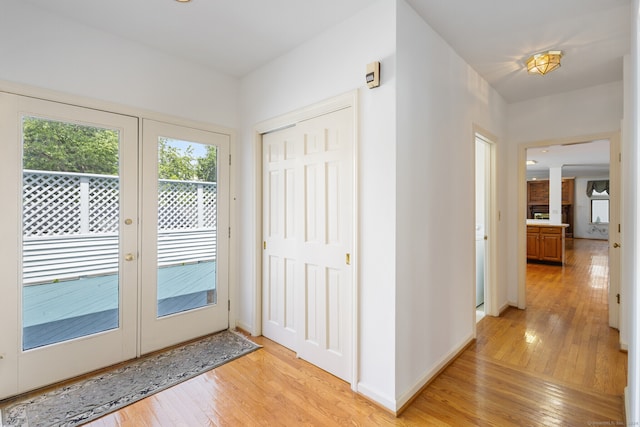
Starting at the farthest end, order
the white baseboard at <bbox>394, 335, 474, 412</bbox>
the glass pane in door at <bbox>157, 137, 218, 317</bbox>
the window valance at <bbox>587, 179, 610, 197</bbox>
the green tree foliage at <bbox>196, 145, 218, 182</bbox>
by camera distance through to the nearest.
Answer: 1. the window valance at <bbox>587, 179, 610, 197</bbox>
2. the green tree foliage at <bbox>196, 145, 218, 182</bbox>
3. the glass pane in door at <bbox>157, 137, 218, 317</bbox>
4. the white baseboard at <bbox>394, 335, 474, 412</bbox>

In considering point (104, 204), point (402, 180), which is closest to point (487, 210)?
point (402, 180)

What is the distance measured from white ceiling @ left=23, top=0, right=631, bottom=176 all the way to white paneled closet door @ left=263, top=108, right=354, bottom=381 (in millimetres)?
735

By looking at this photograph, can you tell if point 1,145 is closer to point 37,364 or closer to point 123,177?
point 123,177

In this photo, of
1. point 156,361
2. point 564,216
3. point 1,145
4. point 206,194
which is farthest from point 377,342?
point 564,216

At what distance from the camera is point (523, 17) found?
2199 mm

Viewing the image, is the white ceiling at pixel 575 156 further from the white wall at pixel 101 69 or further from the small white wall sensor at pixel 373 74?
the white wall at pixel 101 69

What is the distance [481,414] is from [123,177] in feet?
10.5

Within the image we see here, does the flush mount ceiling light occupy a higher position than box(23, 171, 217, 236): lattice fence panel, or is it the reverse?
the flush mount ceiling light

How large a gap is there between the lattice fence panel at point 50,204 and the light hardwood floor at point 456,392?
1374 millimetres

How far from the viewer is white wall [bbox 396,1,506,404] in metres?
2.02

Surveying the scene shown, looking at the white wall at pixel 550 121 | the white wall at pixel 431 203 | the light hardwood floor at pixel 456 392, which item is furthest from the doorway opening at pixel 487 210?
the white wall at pixel 431 203

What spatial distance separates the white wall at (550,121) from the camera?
3.36 metres

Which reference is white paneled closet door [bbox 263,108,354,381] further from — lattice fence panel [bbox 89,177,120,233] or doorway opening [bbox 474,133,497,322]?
doorway opening [bbox 474,133,497,322]

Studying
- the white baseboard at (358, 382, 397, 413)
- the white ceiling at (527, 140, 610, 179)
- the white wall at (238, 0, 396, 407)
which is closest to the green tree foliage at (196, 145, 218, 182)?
the white wall at (238, 0, 396, 407)
